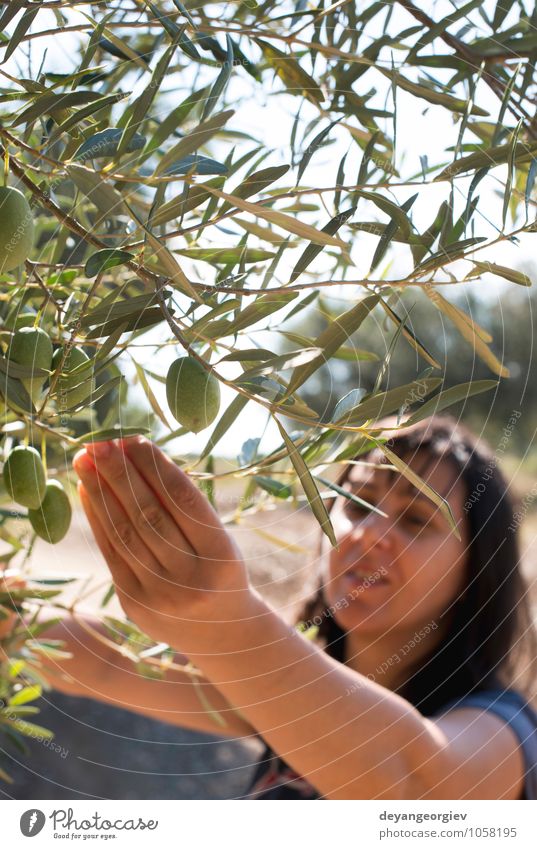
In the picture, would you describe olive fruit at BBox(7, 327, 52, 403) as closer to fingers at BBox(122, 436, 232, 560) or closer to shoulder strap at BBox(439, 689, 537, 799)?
fingers at BBox(122, 436, 232, 560)

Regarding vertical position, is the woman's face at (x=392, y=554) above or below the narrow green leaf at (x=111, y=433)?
below

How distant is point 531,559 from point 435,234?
82.0 inches

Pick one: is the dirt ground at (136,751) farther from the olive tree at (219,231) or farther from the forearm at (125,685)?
the olive tree at (219,231)

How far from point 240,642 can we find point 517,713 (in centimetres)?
39

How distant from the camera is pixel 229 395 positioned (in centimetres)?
38

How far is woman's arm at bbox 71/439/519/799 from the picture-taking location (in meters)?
0.36

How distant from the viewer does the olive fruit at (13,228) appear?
0.80ft

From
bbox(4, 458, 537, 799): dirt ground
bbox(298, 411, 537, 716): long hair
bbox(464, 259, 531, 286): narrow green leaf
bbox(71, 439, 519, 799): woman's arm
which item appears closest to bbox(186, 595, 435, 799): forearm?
bbox(71, 439, 519, 799): woman's arm

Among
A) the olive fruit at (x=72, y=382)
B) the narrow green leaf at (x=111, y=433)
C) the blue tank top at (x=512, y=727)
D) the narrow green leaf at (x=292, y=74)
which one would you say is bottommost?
the blue tank top at (x=512, y=727)

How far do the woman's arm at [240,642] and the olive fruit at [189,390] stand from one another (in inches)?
3.3

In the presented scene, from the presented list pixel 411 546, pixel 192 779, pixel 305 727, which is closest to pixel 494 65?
pixel 305 727

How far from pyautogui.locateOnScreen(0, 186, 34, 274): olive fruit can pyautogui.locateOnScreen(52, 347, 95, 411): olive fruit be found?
39 mm
